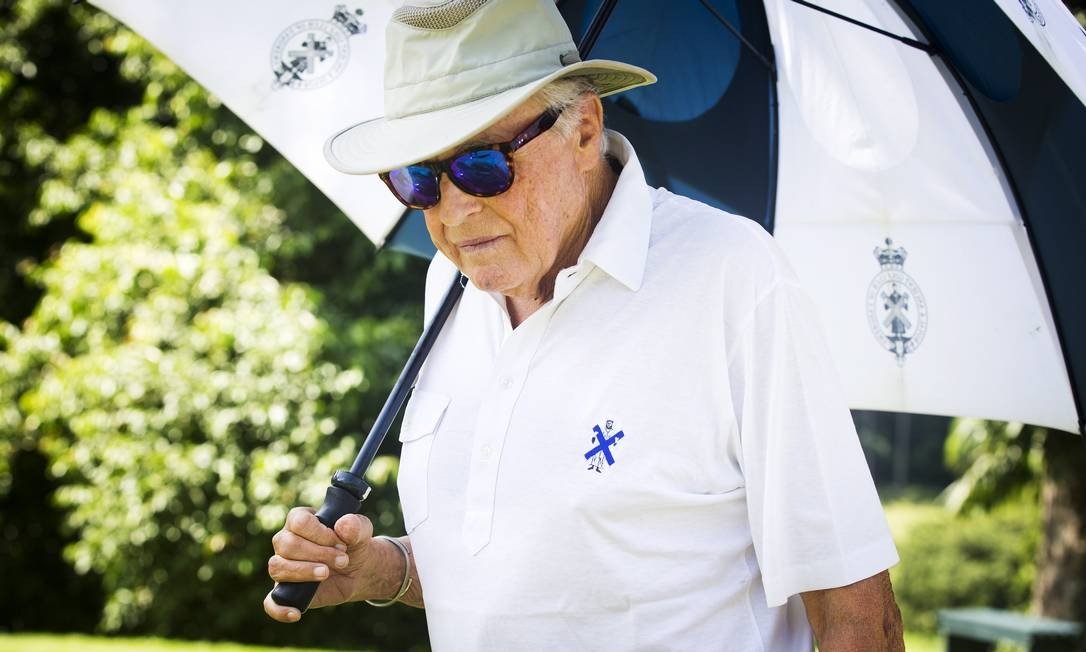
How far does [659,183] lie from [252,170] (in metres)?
4.82

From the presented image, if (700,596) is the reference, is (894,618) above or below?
above

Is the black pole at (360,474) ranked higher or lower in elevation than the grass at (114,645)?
higher

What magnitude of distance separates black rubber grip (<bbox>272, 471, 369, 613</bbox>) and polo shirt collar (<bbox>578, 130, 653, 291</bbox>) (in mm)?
591

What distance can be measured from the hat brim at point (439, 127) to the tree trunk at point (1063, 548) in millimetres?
5178

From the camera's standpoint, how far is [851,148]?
233 centimetres

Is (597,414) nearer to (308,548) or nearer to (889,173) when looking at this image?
(308,548)

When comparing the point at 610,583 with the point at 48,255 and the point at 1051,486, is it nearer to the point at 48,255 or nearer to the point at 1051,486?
the point at 1051,486

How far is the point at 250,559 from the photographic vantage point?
Result: 6465 mm

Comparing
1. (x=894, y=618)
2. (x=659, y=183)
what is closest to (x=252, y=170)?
(x=659, y=183)

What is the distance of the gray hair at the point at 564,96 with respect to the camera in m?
1.77

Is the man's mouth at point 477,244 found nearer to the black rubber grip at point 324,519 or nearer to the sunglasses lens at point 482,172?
the sunglasses lens at point 482,172

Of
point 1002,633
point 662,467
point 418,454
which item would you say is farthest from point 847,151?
point 1002,633

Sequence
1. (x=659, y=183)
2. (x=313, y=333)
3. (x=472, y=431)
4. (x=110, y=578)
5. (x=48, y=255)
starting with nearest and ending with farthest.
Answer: (x=472, y=431)
(x=659, y=183)
(x=313, y=333)
(x=110, y=578)
(x=48, y=255)

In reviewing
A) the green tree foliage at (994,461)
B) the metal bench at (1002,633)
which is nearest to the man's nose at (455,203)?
the metal bench at (1002,633)
